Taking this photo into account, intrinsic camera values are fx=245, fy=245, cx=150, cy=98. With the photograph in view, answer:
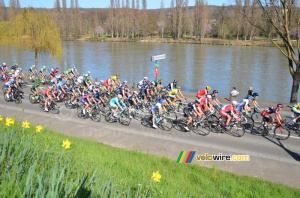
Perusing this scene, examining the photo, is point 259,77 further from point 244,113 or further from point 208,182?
point 208,182

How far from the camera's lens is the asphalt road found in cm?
848

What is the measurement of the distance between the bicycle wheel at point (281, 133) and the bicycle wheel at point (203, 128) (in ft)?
9.77

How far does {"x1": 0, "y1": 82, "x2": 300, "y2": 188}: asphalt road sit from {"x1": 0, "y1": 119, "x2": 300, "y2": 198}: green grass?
88 cm

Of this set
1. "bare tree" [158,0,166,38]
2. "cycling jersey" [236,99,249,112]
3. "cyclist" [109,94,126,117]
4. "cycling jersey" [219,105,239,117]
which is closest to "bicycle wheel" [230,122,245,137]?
"cycling jersey" [219,105,239,117]

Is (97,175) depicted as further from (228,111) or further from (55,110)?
(55,110)

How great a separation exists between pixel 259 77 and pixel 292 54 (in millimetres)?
12885

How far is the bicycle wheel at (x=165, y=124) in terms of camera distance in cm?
1219

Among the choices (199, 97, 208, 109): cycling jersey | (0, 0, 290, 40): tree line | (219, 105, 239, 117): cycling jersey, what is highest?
(0, 0, 290, 40): tree line

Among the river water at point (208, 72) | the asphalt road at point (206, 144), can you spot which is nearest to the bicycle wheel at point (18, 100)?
the asphalt road at point (206, 144)

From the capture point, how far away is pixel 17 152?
13.2 feet

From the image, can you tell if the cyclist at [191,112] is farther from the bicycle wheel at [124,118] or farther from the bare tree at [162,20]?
the bare tree at [162,20]

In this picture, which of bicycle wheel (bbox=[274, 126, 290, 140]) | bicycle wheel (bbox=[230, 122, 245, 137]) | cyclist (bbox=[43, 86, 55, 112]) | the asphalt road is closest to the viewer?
the asphalt road

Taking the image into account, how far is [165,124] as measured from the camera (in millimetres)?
12484

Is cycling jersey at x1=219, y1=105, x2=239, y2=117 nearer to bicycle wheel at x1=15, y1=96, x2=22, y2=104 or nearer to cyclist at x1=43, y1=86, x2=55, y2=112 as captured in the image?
cyclist at x1=43, y1=86, x2=55, y2=112
